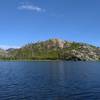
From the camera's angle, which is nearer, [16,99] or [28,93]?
[16,99]

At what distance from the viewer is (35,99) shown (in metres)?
62.9

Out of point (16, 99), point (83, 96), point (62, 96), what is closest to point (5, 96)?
point (16, 99)

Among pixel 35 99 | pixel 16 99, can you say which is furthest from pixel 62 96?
pixel 16 99

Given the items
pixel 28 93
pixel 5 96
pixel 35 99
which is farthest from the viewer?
pixel 28 93

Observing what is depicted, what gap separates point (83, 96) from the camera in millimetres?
68375

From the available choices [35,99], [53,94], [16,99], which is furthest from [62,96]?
[16,99]

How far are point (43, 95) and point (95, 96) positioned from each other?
14598mm

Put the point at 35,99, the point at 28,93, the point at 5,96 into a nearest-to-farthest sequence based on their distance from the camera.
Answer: the point at 35,99, the point at 5,96, the point at 28,93

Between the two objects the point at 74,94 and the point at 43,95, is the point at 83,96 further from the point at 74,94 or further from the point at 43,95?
the point at 43,95

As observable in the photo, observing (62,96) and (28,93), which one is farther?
(28,93)

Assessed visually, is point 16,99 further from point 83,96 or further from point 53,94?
point 83,96

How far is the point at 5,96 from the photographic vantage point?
67438 mm

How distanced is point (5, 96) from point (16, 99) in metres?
5.49

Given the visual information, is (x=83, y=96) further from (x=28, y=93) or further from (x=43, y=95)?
(x=28, y=93)
